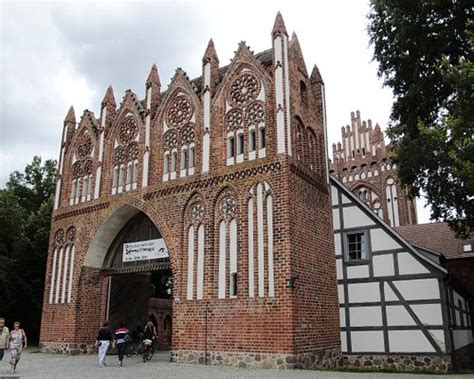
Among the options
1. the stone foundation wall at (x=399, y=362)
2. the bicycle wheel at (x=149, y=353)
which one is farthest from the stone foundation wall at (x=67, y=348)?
the stone foundation wall at (x=399, y=362)

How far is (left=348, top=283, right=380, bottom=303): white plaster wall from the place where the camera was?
1427 cm

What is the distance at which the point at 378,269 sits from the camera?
47.2ft

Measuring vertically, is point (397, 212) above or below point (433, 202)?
above

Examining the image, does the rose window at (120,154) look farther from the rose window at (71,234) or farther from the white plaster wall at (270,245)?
the white plaster wall at (270,245)

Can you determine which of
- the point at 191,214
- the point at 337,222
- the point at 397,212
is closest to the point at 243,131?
the point at 191,214

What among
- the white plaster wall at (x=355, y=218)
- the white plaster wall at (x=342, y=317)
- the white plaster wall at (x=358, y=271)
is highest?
the white plaster wall at (x=355, y=218)

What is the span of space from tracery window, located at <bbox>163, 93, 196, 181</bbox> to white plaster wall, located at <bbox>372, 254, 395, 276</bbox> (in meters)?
6.57

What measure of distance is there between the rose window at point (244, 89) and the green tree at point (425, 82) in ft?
12.7

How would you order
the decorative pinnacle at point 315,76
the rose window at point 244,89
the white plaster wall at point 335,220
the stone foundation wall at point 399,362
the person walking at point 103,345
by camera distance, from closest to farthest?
the stone foundation wall at point 399,362 < the person walking at point 103,345 < the rose window at point 244,89 < the white plaster wall at point 335,220 < the decorative pinnacle at point 315,76

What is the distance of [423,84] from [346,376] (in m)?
7.97

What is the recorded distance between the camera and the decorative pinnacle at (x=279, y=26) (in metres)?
15.0

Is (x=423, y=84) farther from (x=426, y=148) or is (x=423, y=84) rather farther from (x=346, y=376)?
(x=346, y=376)

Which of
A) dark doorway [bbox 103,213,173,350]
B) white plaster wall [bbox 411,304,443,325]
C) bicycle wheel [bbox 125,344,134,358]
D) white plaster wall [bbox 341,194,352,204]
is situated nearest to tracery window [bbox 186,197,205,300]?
dark doorway [bbox 103,213,173,350]

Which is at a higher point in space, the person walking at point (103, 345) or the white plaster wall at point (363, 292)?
the white plaster wall at point (363, 292)
